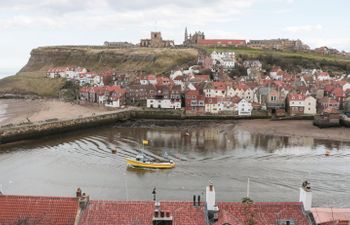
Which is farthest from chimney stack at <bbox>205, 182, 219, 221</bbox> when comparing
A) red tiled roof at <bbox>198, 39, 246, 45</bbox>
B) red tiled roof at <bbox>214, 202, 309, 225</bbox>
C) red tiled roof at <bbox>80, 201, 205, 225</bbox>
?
red tiled roof at <bbox>198, 39, 246, 45</bbox>

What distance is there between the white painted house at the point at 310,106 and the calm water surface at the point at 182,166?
19417mm

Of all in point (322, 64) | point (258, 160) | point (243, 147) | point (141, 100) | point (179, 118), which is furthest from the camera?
point (322, 64)

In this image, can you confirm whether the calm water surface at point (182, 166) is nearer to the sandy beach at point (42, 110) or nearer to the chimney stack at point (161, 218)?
the sandy beach at point (42, 110)

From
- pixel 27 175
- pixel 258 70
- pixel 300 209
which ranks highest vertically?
pixel 258 70

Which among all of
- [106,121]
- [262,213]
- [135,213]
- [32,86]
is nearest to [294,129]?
[106,121]

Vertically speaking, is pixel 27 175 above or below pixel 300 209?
below

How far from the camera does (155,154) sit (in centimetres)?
4484

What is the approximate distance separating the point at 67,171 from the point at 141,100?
43.8m

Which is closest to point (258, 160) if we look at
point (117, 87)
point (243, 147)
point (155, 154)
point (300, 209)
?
point (243, 147)

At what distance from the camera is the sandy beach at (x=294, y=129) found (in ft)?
184

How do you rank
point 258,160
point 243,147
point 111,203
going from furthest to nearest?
point 243,147
point 258,160
point 111,203

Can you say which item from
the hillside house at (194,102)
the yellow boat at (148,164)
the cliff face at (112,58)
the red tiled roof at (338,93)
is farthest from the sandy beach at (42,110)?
the red tiled roof at (338,93)

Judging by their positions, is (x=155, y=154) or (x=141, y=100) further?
(x=141, y=100)

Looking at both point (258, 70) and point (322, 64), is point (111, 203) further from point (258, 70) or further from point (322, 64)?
point (322, 64)
